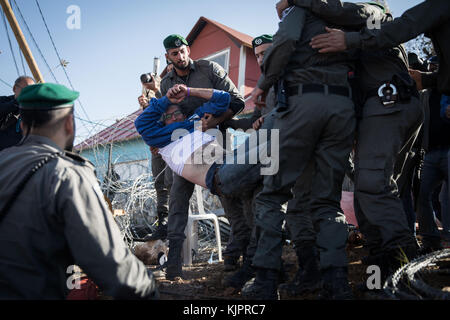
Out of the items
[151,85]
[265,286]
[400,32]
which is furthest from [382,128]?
[151,85]

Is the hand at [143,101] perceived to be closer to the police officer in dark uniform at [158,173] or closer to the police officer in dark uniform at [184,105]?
the police officer in dark uniform at [158,173]

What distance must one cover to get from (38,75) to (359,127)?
15.1 ft

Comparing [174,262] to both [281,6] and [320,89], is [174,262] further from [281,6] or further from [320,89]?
[281,6]

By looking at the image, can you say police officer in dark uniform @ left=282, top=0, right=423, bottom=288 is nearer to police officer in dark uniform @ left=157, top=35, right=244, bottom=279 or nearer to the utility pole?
police officer in dark uniform @ left=157, top=35, right=244, bottom=279

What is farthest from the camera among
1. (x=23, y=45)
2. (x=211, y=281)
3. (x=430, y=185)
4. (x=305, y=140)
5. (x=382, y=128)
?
(x=23, y=45)

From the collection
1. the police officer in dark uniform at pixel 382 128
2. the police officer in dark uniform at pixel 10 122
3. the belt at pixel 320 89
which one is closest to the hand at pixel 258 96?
the belt at pixel 320 89

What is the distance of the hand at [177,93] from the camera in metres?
3.35

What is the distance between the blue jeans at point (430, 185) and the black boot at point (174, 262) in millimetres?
2322

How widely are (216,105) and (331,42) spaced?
1410mm

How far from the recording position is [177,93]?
3.40 m

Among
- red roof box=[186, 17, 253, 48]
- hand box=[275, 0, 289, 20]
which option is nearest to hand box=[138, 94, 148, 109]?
hand box=[275, 0, 289, 20]

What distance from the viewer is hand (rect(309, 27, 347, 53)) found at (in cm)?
227
